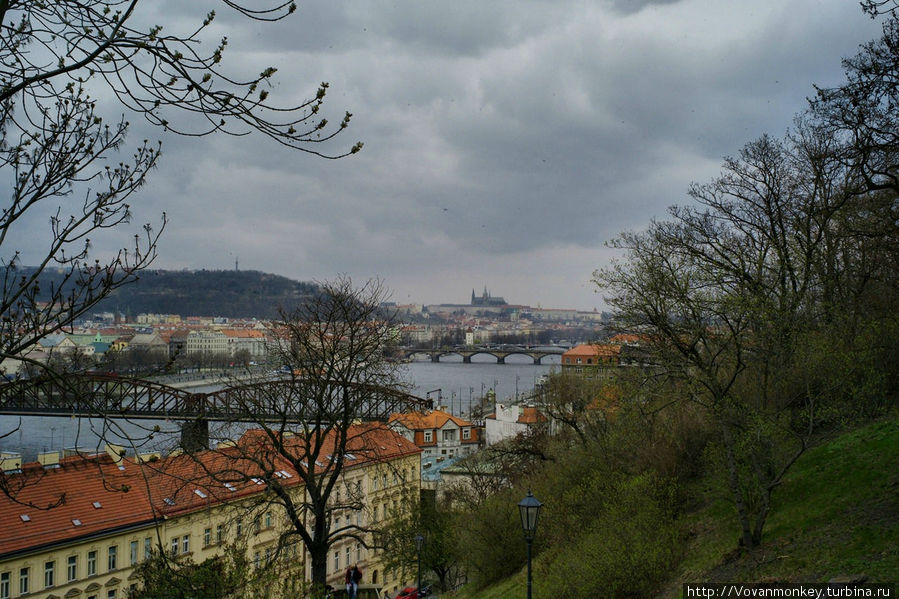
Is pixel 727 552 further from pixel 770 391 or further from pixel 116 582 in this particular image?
pixel 116 582

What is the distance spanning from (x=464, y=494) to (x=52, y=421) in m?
47.2

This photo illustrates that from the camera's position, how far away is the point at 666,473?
15.2 m

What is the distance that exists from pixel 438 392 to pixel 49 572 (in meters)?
58.9

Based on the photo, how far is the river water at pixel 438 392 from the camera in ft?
145

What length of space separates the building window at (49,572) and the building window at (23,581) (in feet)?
1.50

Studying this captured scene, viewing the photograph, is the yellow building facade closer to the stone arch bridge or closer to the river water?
the river water

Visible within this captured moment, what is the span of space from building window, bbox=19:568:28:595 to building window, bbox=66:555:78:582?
3.43ft

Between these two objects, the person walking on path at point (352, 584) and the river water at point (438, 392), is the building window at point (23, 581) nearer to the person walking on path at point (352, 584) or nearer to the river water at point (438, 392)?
the river water at point (438, 392)

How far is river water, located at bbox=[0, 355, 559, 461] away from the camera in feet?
145

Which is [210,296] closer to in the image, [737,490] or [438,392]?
[438,392]

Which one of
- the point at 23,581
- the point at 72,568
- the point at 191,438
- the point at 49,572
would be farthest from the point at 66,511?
the point at 191,438

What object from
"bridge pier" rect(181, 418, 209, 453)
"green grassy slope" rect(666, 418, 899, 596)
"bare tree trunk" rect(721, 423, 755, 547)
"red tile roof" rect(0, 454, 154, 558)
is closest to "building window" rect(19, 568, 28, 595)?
"red tile roof" rect(0, 454, 154, 558)

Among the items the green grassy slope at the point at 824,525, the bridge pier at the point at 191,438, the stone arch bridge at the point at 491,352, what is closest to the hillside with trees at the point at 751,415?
the green grassy slope at the point at 824,525

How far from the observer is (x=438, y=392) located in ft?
253
